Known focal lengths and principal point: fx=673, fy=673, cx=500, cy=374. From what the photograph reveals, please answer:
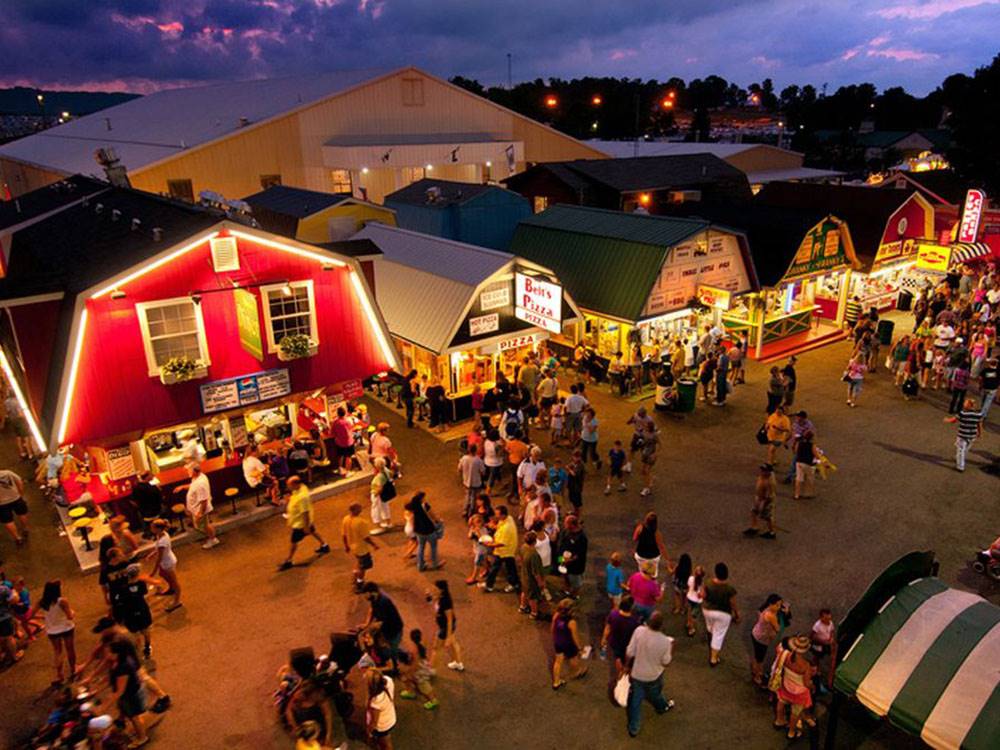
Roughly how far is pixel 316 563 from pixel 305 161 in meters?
28.8

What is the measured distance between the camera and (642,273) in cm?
1997

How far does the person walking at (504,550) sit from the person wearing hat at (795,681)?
4225 mm

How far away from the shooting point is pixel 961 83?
38688 millimetres

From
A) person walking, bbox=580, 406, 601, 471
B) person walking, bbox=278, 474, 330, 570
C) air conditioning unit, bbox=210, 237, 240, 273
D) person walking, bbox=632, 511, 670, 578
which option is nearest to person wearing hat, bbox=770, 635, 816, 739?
person walking, bbox=632, 511, 670, 578

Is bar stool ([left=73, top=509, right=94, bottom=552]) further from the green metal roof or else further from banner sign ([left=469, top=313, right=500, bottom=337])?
the green metal roof

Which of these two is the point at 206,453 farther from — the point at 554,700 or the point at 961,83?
the point at 961,83

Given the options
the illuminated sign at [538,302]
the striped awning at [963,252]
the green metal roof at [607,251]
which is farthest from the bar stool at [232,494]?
the striped awning at [963,252]

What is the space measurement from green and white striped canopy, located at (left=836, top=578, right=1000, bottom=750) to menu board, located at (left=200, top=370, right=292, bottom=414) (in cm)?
1118

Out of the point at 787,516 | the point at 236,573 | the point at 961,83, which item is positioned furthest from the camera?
the point at 961,83

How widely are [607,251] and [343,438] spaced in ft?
34.4

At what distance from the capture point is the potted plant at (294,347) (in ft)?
45.1

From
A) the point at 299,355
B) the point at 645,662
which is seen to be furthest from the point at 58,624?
Answer: the point at 645,662

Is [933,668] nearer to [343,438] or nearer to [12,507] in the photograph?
[343,438]

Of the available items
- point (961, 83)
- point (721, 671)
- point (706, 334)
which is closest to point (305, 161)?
point (706, 334)
